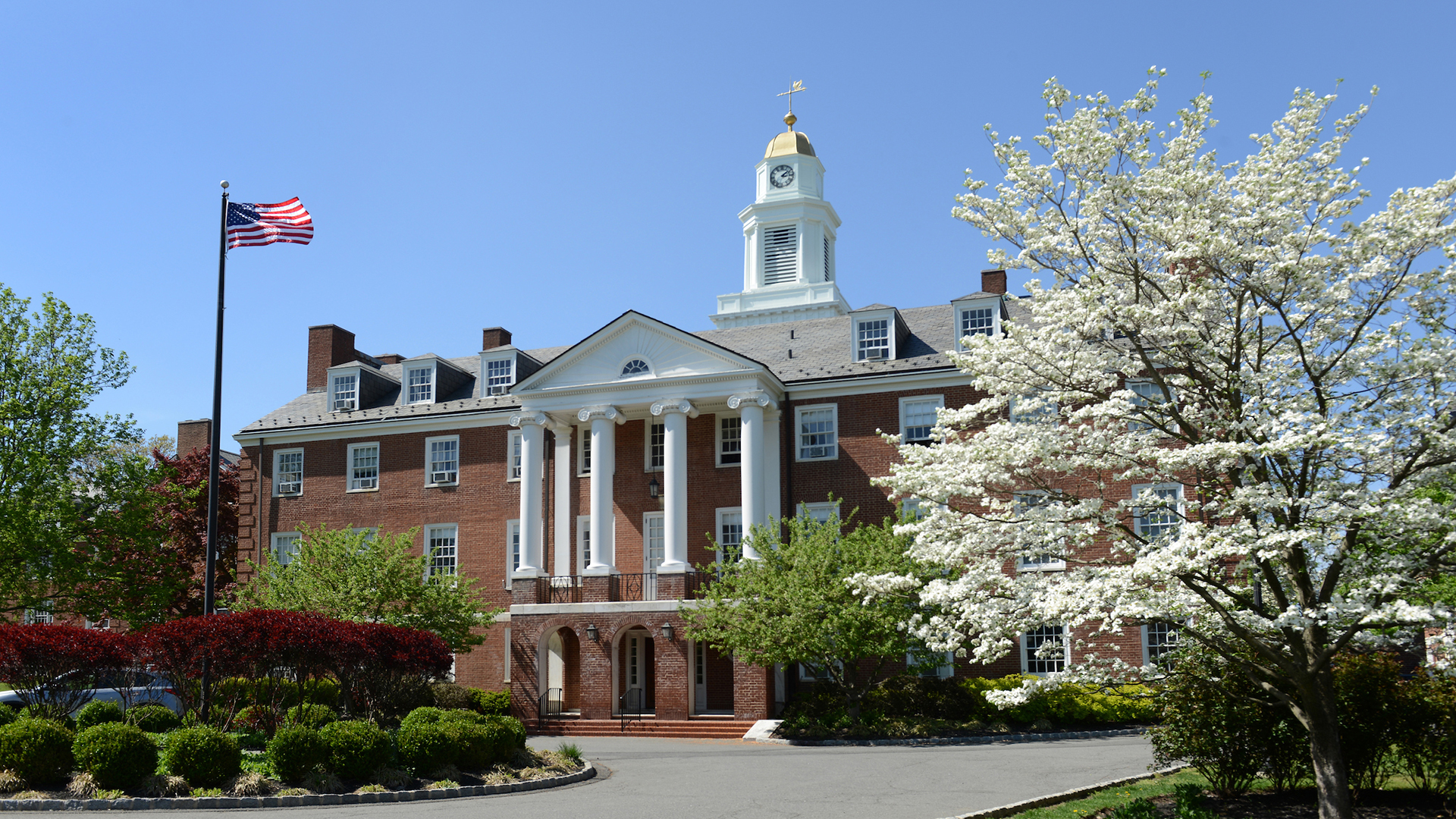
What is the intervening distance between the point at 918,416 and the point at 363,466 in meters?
18.5

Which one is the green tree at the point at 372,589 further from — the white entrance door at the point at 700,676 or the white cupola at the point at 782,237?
the white cupola at the point at 782,237

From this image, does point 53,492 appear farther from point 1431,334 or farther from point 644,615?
point 1431,334

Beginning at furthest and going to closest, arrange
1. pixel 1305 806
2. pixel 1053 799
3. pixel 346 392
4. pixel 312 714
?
pixel 346 392 → pixel 312 714 → pixel 1053 799 → pixel 1305 806

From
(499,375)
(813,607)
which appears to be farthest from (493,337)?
(813,607)

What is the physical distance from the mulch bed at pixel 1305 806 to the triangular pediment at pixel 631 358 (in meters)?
19.2

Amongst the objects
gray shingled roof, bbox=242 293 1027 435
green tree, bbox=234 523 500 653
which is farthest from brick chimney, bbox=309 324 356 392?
green tree, bbox=234 523 500 653

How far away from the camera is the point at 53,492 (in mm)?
31359

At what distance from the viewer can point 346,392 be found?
39.8 metres

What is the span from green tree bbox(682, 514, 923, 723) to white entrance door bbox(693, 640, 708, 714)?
3.45 meters

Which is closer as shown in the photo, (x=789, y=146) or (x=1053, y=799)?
(x=1053, y=799)

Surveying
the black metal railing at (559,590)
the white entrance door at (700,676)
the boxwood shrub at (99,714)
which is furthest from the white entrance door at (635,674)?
the boxwood shrub at (99,714)

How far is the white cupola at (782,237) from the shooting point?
53.0m

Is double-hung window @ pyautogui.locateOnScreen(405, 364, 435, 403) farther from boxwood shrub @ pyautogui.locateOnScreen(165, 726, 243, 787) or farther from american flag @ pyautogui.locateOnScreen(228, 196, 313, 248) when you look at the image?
boxwood shrub @ pyautogui.locateOnScreen(165, 726, 243, 787)

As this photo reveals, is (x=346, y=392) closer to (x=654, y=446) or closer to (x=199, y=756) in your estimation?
(x=654, y=446)
